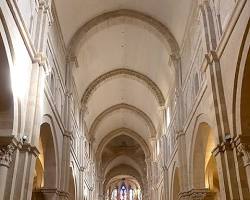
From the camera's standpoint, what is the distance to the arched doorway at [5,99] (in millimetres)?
10539

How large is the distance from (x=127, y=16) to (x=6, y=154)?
13.0 meters

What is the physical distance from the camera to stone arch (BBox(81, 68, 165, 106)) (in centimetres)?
2619

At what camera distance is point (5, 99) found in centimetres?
1100

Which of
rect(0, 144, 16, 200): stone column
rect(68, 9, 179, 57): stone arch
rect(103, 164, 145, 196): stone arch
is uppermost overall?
rect(103, 164, 145, 196): stone arch

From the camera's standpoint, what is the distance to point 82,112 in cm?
2559

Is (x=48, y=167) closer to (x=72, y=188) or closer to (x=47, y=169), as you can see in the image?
(x=47, y=169)

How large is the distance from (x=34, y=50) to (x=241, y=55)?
21.3 ft

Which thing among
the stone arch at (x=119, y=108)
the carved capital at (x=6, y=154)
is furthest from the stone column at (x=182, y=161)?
the stone arch at (x=119, y=108)

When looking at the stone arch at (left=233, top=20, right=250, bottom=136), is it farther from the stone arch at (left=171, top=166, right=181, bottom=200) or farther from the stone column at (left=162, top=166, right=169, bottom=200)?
the stone column at (left=162, top=166, right=169, bottom=200)

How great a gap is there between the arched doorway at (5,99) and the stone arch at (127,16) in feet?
32.7

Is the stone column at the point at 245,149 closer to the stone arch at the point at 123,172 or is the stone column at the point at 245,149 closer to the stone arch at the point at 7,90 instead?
the stone arch at the point at 7,90

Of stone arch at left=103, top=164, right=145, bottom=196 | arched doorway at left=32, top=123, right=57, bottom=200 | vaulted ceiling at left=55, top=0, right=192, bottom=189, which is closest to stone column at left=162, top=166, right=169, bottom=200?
vaulted ceiling at left=55, top=0, right=192, bottom=189

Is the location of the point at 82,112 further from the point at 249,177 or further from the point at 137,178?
the point at 137,178

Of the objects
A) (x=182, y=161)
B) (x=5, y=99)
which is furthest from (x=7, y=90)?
(x=182, y=161)
